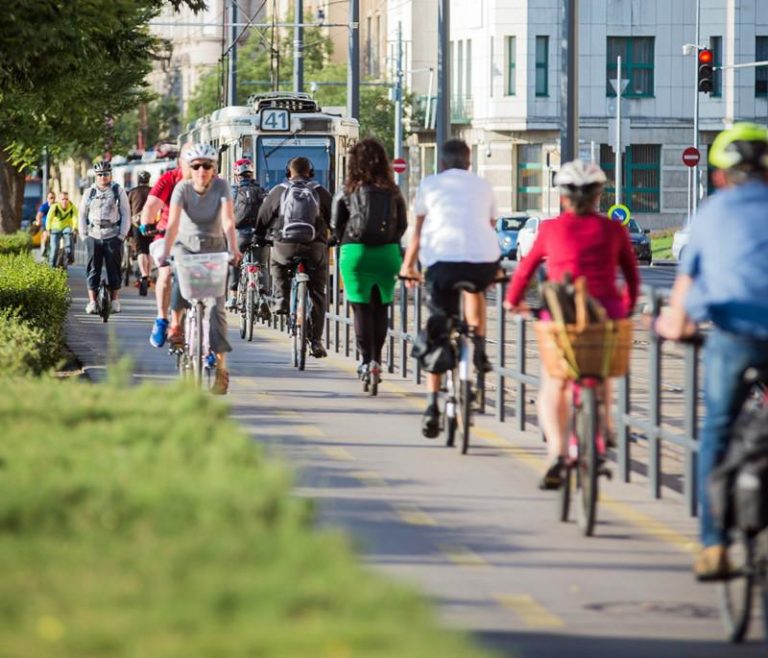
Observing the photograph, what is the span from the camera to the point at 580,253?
1066 cm

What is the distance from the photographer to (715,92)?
266 feet

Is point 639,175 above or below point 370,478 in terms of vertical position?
above

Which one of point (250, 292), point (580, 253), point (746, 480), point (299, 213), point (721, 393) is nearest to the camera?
point (746, 480)

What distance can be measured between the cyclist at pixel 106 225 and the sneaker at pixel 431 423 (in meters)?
13.8

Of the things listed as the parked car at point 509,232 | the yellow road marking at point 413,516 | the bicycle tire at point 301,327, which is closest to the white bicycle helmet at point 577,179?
the yellow road marking at point 413,516

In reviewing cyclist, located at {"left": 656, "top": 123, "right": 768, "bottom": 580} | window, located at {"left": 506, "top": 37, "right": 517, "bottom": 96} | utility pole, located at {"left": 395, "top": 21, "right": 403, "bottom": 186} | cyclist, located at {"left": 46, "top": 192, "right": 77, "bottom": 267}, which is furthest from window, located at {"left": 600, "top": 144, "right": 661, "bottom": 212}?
cyclist, located at {"left": 656, "top": 123, "right": 768, "bottom": 580}

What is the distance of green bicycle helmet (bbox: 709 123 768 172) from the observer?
26.5 feet

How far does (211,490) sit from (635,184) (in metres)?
74.8

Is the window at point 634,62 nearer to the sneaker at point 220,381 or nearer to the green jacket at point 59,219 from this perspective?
the green jacket at point 59,219

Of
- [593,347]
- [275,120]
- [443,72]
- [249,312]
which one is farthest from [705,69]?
[593,347]

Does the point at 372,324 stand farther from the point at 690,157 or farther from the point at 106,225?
the point at 690,157

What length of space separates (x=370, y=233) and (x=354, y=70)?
27.0 m

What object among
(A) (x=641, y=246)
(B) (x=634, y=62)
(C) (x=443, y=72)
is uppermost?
(B) (x=634, y=62)

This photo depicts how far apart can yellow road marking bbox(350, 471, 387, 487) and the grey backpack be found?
7.90 metres
